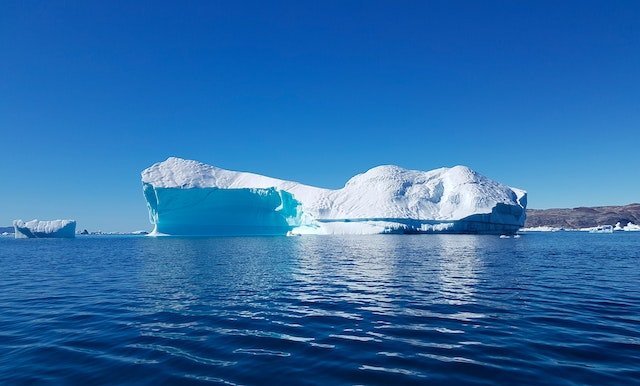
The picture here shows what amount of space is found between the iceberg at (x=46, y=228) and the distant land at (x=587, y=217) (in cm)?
18720

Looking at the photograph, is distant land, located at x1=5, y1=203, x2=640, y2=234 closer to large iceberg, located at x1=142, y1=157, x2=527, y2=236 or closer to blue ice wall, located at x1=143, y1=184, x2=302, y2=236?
large iceberg, located at x1=142, y1=157, x2=527, y2=236

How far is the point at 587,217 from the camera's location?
177000 mm

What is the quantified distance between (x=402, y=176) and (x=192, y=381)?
82743 mm

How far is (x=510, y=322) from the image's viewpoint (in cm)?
941

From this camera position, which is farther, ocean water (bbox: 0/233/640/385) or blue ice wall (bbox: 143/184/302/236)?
blue ice wall (bbox: 143/184/302/236)

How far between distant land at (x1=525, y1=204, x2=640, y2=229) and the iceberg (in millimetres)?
187205

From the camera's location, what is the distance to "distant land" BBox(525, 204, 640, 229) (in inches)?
6688

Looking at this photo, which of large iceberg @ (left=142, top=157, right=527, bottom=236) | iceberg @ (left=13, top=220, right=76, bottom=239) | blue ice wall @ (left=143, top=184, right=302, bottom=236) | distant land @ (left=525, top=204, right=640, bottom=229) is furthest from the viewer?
distant land @ (left=525, top=204, right=640, bottom=229)

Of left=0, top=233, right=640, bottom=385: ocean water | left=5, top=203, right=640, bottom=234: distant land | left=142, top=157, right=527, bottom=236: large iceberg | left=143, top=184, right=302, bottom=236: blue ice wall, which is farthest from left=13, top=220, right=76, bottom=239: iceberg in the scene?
left=5, top=203, right=640, bottom=234: distant land

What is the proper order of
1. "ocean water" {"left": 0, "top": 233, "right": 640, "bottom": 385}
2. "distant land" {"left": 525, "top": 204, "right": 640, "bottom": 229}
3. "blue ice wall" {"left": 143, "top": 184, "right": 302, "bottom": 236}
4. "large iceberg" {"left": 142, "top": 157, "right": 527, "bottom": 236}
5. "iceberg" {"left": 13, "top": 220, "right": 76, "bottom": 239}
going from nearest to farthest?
1. "ocean water" {"left": 0, "top": 233, "right": 640, "bottom": 385}
2. "blue ice wall" {"left": 143, "top": 184, "right": 302, "bottom": 236}
3. "large iceberg" {"left": 142, "top": 157, "right": 527, "bottom": 236}
4. "iceberg" {"left": 13, "top": 220, "right": 76, "bottom": 239}
5. "distant land" {"left": 525, "top": 204, "right": 640, "bottom": 229}

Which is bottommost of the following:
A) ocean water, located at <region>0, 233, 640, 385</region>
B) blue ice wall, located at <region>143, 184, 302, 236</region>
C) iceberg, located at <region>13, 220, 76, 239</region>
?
ocean water, located at <region>0, 233, 640, 385</region>

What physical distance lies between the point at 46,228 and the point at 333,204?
65.4m

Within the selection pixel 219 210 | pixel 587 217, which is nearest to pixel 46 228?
pixel 219 210

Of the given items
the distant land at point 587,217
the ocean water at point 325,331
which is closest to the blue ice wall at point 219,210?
the ocean water at point 325,331
